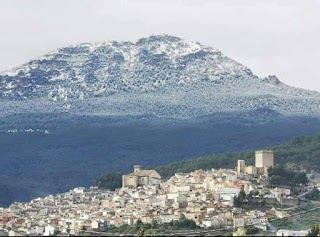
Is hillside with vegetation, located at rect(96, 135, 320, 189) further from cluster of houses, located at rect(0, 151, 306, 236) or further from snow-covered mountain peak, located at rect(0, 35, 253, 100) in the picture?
snow-covered mountain peak, located at rect(0, 35, 253, 100)

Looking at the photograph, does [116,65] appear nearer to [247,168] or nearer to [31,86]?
[31,86]

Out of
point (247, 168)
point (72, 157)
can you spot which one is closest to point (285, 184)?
point (247, 168)

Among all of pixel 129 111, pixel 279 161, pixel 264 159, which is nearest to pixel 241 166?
pixel 264 159

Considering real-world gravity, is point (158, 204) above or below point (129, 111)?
below

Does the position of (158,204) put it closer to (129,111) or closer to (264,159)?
(264,159)

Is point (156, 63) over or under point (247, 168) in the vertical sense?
over

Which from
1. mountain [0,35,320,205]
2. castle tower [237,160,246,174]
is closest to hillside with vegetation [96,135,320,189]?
castle tower [237,160,246,174]
